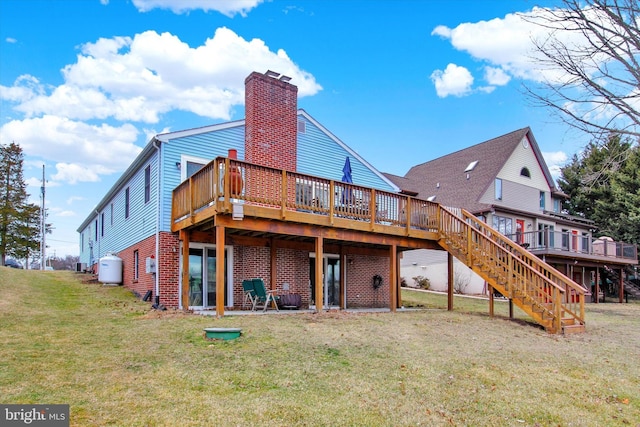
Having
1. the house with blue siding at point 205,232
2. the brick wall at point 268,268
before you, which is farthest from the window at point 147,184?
the brick wall at point 268,268

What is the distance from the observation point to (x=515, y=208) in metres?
25.8

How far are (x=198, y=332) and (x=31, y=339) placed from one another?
2503mm

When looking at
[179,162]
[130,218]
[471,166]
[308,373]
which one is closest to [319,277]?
[308,373]

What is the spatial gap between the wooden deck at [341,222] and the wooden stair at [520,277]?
0.07 feet

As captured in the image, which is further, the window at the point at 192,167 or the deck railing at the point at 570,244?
the deck railing at the point at 570,244

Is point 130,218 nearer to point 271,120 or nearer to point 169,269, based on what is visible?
point 169,269

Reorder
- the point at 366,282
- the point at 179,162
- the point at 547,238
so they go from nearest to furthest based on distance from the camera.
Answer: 1. the point at 179,162
2. the point at 366,282
3. the point at 547,238

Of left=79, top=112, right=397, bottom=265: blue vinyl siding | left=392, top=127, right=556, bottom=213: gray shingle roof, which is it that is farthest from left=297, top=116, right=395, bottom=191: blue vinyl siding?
left=392, top=127, right=556, bottom=213: gray shingle roof

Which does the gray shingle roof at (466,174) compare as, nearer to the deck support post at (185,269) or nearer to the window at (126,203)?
the window at (126,203)

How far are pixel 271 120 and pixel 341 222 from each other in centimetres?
444

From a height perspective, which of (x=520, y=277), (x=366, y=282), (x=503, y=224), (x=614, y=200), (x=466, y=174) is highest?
(x=466, y=174)

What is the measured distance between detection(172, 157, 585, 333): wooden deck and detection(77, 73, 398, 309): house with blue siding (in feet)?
1.71

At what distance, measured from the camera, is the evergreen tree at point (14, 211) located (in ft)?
104

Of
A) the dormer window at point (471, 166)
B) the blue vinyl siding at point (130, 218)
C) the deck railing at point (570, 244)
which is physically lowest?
the deck railing at point (570, 244)
